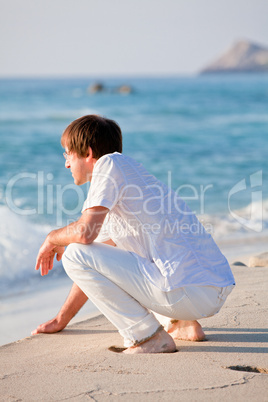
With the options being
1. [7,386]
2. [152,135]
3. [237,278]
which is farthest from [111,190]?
[152,135]

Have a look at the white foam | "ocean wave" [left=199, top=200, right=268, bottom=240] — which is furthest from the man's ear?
"ocean wave" [left=199, top=200, right=268, bottom=240]

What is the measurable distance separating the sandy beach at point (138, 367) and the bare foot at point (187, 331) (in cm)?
4

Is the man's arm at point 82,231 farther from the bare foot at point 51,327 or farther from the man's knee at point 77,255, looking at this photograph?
the bare foot at point 51,327

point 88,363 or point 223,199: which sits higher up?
point 88,363

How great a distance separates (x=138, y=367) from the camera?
229cm

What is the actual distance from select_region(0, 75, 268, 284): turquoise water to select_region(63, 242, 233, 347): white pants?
2333 mm

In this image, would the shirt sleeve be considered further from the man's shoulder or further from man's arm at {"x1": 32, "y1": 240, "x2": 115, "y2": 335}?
man's arm at {"x1": 32, "y1": 240, "x2": 115, "y2": 335}

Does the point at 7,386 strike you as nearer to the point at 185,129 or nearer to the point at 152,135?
the point at 152,135

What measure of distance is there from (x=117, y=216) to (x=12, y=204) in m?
6.25

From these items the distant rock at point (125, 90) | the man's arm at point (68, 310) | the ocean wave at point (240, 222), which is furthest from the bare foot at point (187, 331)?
the distant rock at point (125, 90)

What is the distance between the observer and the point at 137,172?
8.09 feet

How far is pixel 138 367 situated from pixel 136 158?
37.2ft

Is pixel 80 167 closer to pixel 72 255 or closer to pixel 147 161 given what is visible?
pixel 72 255

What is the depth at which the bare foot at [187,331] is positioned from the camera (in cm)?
264
